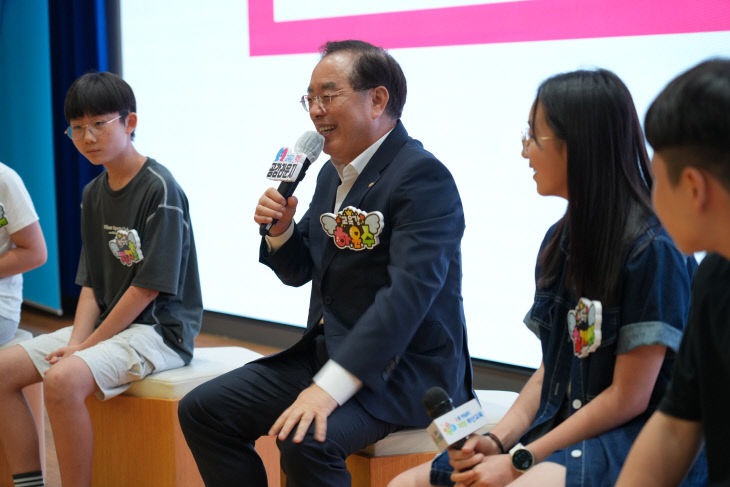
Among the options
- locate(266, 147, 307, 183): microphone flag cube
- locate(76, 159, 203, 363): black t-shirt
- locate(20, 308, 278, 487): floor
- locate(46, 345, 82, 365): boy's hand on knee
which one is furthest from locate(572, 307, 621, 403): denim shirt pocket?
locate(20, 308, 278, 487): floor

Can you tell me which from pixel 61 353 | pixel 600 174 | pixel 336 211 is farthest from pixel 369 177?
pixel 61 353

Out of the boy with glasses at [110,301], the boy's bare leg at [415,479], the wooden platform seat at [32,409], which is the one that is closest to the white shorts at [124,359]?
the boy with glasses at [110,301]

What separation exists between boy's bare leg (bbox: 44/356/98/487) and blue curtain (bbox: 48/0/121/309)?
9.27ft

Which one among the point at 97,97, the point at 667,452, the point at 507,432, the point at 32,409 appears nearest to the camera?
the point at 667,452

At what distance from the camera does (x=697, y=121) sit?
89 centimetres

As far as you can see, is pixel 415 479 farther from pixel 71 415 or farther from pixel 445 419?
pixel 71 415

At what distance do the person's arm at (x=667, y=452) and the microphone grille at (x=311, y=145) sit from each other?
106 cm

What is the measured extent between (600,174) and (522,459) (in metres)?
0.51

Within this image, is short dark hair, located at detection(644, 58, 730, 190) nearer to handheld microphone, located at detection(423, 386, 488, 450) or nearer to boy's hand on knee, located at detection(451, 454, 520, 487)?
handheld microphone, located at detection(423, 386, 488, 450)

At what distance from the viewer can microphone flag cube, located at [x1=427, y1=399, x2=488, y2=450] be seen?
1.21 metres

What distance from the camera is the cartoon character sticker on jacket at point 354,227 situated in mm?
1763

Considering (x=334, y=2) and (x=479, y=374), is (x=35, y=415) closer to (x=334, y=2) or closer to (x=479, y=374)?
(x=479, y=374)

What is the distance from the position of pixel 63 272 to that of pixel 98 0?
172cm

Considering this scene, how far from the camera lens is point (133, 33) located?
452 centimetres
